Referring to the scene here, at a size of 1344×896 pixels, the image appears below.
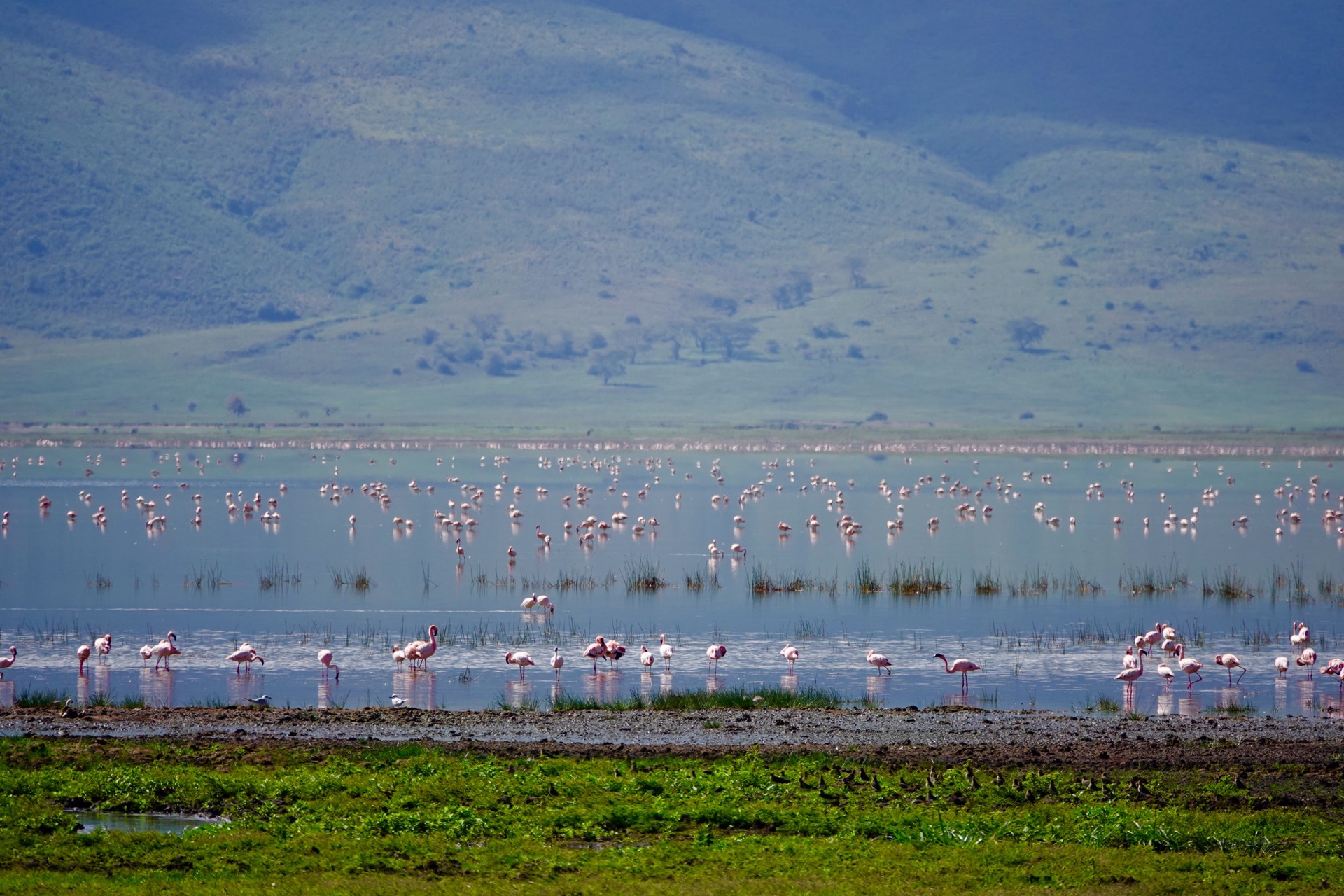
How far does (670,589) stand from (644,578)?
33.9 inches

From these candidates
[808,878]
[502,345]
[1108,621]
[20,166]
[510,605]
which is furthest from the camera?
[20,166]

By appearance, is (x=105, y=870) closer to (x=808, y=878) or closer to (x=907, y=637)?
(x=808, y=878)

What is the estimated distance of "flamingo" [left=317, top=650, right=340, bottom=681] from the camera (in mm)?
21003

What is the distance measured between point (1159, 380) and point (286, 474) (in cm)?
8553

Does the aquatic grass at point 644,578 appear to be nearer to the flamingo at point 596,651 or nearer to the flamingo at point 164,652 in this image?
the flamingo at point 596,651

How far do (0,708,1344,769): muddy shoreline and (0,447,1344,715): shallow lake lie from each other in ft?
5.93

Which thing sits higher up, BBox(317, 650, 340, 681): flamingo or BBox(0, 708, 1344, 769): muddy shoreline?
BBox(317, 650, 340, 681): flamingo

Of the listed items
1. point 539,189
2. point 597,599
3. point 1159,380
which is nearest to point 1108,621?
point 597,599

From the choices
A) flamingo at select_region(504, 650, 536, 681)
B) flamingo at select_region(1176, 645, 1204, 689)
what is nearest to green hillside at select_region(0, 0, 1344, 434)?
flamingo at select_region(1176, 645, 1204, 689)

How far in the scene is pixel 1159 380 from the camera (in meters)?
136

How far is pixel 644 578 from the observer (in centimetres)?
3238

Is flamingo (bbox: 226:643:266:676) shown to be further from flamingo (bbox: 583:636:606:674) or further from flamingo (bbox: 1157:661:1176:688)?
flamingo (bbox: 1157:661:1176:688)

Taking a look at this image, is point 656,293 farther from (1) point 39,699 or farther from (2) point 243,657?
(1) point 39,699

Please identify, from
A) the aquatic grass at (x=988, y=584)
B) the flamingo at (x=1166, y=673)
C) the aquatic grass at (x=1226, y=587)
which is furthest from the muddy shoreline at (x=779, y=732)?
the aquatic grass at (x=988, y=584)
